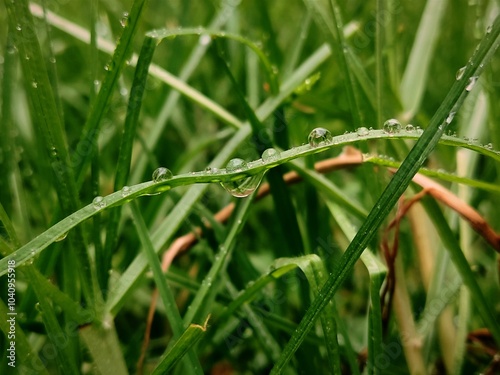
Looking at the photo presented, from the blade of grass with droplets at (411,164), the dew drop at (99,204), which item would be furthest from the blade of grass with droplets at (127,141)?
the blade of grass with droplets at (411,164)

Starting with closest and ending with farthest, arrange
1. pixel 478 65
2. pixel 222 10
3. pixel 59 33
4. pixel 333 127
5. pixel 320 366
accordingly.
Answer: pixel 478 65 < pixel 320 366 < pixel 222 10 < pixel 333 127 < pixel 59 33

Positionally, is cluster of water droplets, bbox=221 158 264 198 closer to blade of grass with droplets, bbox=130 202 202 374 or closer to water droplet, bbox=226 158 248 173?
water droplet, bbox=226 158 248 173

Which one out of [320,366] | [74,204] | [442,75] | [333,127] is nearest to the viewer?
[74,204]

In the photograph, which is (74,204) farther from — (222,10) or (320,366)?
(222,10)

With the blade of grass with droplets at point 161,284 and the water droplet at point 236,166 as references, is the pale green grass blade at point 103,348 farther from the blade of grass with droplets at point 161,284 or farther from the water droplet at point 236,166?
the water droplet at point 236,166

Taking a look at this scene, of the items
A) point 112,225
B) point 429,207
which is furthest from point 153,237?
point 429,207

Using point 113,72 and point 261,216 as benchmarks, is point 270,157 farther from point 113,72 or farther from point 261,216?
point 261,216

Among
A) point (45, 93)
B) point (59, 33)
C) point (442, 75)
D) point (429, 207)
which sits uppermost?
point (59, 33)
